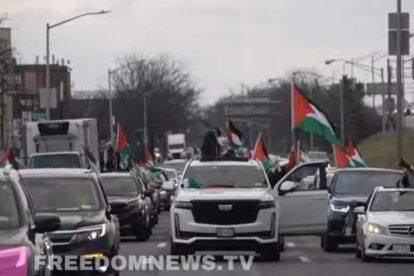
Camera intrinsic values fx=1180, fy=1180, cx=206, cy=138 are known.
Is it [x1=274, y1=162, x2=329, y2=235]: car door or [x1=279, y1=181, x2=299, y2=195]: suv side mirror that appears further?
[x1=274, y1=162, x2=329, y2=235]: car door

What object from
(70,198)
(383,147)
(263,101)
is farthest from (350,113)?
(70,198)

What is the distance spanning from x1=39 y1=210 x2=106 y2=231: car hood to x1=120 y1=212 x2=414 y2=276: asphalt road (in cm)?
238

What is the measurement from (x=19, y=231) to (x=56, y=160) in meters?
26.3

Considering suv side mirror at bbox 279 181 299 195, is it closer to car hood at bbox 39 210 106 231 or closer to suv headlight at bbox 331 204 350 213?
suv headlight at bbox 331 204 350 213

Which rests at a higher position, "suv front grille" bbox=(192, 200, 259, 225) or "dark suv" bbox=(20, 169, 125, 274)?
"dark suv" bbox=(20, 169, 125, 274)

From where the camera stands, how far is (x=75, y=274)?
14.9 meters

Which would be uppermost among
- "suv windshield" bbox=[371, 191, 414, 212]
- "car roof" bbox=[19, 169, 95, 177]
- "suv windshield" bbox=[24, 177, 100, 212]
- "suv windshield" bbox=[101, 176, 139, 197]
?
"car roof" bbox=[19, 169, 95, 177]

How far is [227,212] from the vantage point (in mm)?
20750

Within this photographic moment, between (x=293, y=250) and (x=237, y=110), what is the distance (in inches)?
4874

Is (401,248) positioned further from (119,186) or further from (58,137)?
(58,137)

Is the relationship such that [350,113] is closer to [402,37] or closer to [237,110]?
[237,110]

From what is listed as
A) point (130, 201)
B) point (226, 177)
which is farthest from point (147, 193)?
point (226, 177)

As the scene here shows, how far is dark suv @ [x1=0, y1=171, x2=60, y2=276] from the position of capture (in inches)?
400

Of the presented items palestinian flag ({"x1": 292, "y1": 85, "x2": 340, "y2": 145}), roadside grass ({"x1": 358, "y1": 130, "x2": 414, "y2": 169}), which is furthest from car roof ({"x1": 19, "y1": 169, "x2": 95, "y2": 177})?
roadside grass ({"x1": 358, "y1": 130, "x2": 414, "y2": 169})
